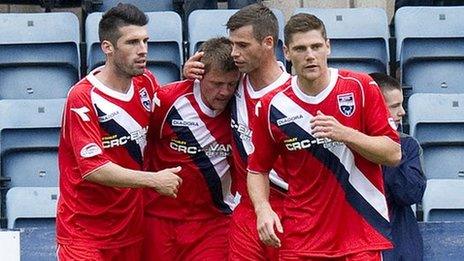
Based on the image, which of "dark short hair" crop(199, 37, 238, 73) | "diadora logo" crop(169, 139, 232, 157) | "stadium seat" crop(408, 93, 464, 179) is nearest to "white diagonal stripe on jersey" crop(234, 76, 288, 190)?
"dark short hair" crop(199, 37, 238, 73)

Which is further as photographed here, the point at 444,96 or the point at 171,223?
the point at 444,96

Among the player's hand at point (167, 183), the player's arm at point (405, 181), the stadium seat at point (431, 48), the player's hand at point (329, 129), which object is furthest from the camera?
the stadium seat at point (431, 48)

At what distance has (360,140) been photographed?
20.3ft

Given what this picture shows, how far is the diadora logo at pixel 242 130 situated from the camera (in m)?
6.96

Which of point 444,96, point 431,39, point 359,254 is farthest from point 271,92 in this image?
point 431,39

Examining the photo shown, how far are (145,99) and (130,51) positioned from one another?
290 mm

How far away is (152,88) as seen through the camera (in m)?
7.27

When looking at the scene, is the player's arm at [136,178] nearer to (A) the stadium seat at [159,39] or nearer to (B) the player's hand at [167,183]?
(B) the player's hand at [167,183]

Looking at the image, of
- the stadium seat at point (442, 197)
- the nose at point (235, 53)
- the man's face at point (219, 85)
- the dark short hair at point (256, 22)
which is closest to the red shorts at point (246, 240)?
the man's face at point (219, 85)

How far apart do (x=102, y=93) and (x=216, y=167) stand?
0.71 metres

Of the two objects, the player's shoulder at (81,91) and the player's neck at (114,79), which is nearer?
the player's shoulder at (81,91)

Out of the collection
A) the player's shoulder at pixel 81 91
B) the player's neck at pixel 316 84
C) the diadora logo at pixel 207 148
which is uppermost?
the player's neck at pixel 316 84

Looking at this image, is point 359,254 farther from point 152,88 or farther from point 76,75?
point 76,75

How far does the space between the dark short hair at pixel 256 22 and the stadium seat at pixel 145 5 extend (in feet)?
10.6
